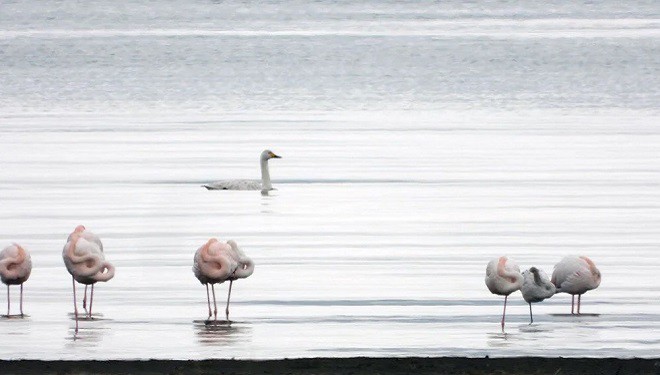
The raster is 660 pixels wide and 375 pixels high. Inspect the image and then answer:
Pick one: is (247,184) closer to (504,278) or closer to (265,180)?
(265,180)

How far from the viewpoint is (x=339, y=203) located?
832 inches

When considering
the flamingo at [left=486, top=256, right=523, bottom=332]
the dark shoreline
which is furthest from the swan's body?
the dark shoreline

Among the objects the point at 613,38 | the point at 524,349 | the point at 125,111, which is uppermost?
the point at 613,38

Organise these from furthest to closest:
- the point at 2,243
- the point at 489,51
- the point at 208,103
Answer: the point at 489,51 → the point at 208,103 → the point at 2,243

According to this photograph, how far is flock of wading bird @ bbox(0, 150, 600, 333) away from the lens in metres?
11.1

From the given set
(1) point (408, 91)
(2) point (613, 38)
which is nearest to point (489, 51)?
(2) point (613, 38)

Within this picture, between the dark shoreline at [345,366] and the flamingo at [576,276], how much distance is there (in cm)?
295

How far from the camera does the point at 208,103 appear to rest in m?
45.3

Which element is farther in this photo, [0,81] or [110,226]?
[0,81]

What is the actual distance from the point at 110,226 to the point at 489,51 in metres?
62.1

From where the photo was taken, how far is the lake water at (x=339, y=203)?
438 inches

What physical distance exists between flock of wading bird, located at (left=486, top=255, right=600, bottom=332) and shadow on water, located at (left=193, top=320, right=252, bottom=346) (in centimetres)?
163

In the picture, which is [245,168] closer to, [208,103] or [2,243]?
[2,243]

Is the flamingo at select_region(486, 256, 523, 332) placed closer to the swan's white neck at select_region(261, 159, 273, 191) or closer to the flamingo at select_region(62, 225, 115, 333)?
the flamingo at select_region(62, 225, 115, 333)
